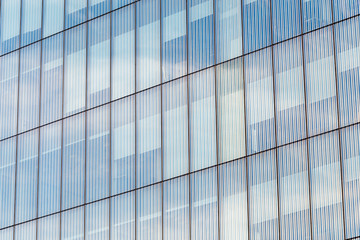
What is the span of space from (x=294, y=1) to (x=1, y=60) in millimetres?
19604

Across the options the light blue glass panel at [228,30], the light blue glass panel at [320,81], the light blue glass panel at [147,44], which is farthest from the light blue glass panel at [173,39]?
the light blue glass panel at [320,81]

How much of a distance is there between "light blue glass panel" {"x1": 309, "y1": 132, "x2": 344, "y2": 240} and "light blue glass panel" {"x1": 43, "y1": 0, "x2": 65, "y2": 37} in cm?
1816

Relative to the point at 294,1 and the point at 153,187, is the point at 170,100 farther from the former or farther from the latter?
the point at 294,1

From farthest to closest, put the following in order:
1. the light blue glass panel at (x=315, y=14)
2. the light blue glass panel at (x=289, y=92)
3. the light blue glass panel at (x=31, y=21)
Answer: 1. the light blue glass panel at (x=31, y=21)
2. the light blue glass panel at (x=315, y=14)
3. the light blue glass panel at (x=289, y=92)

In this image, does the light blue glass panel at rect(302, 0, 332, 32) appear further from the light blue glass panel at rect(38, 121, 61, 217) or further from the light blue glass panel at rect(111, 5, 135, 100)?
the light blue glass panel at rect(38, 121, 61, 217)

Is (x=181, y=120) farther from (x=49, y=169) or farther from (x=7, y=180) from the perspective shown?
(x=7, y=180)

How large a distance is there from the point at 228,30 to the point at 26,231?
47.7 ft

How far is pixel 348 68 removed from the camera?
4650 centimetres

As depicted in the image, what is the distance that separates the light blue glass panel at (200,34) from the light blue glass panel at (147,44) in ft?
6.94

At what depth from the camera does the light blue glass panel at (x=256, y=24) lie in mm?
49688

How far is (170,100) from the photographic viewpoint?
52.4 metres

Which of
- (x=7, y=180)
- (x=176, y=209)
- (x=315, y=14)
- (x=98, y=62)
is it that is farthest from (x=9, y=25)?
(x=315, y=14)

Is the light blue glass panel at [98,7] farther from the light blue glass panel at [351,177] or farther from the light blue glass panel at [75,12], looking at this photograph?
the light blue glass panel at [351,177]

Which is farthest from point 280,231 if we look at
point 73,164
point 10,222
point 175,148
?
point 10,222
